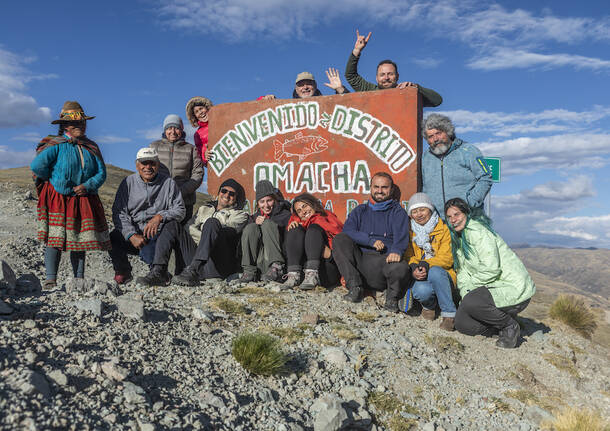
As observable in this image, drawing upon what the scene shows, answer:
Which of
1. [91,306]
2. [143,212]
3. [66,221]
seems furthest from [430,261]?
[66,221]

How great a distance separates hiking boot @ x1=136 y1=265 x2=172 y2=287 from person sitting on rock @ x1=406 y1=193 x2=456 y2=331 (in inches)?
126

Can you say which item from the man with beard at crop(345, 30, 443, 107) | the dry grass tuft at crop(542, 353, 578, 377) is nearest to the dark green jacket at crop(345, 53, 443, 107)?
the man with beard at crop(345, 30, 443, 107)

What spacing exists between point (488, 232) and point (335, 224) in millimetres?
2143

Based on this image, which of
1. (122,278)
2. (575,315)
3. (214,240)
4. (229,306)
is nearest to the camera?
(229,306)

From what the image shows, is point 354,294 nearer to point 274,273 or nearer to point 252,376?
point 274,273

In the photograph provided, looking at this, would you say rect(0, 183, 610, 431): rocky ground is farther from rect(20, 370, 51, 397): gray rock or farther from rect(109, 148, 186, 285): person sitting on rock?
rect(109, 148, 186, 285): person sitting on rock

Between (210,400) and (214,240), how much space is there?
3.39 metres

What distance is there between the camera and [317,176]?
25.8 ft

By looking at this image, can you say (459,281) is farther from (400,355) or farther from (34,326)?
(34,326)

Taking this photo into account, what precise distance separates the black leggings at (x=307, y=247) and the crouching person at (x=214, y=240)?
0.86 meters

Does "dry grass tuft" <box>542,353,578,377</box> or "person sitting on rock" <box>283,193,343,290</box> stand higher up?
"person sitting on rock" <box>283,193,343,290</box>

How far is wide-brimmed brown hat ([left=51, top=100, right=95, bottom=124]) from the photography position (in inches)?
226

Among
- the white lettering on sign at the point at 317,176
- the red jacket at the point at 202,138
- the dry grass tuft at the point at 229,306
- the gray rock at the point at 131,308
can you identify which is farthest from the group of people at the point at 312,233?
the gray rock at the point at 131,308

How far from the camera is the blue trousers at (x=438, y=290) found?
5.61m
